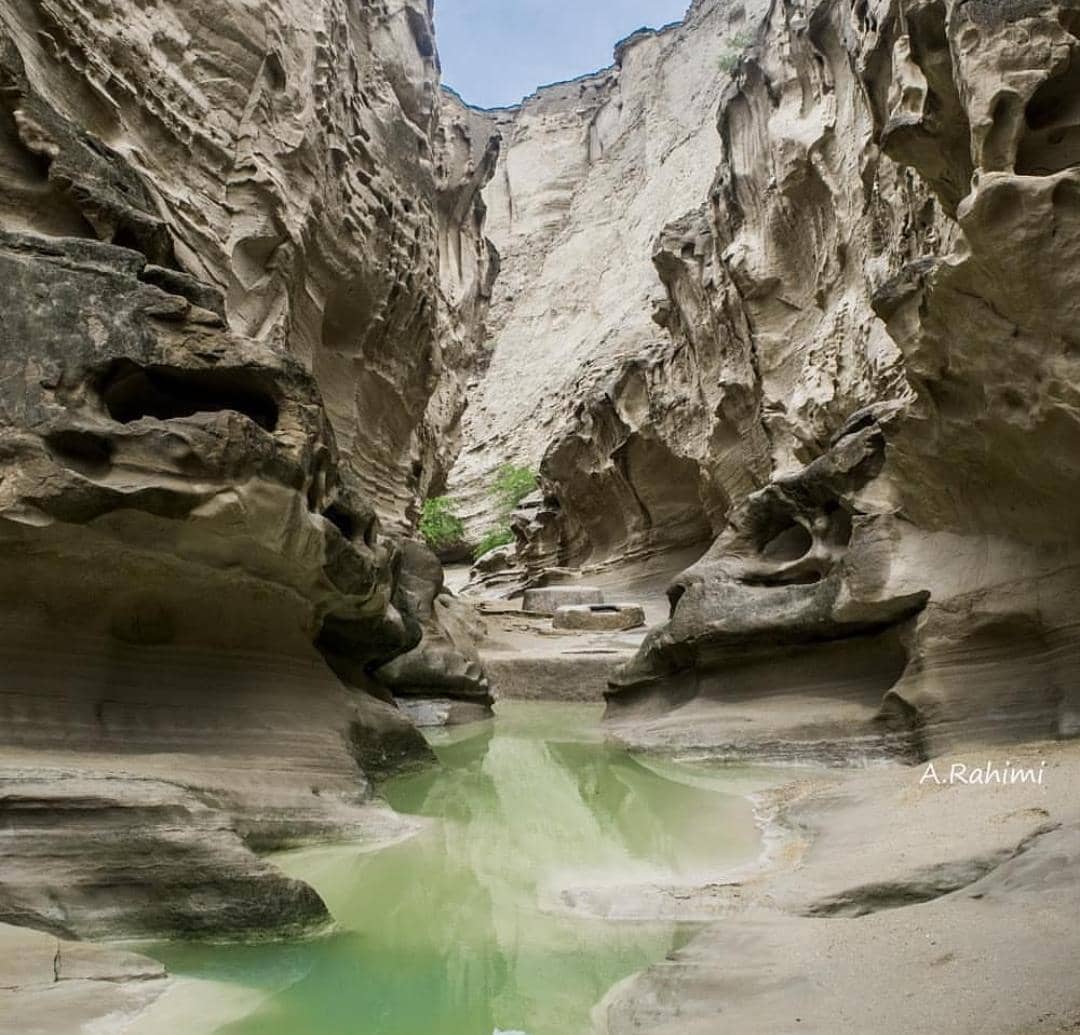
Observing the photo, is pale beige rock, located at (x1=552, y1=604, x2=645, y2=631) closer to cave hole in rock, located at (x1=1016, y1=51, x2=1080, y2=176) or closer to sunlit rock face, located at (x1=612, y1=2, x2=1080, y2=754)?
sunlit rock face, located at (x1=612, y1=2, x2=1080, y2=754)

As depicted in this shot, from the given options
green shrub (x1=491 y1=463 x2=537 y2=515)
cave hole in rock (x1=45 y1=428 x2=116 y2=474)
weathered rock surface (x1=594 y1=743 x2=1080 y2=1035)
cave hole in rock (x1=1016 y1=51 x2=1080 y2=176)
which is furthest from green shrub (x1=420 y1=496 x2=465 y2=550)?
weathered rock surface (x1=594 y1=743 x2=1080 y2=1035)

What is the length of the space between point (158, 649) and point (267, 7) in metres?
10.5

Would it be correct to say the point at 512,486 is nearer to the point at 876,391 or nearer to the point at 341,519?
the point at 876,391

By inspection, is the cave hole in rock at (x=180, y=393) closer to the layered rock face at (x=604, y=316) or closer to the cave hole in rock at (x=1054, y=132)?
the cave hole in rock at (x=1054, y=132)

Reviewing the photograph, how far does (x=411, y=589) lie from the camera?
43.0ft

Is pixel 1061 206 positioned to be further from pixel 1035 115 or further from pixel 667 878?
pixel 667 878

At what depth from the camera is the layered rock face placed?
23.7 meters

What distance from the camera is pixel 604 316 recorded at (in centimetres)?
4388

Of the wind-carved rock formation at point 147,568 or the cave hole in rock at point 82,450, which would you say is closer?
the wind-carved rock formation at point 147,568

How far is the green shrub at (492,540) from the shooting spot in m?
37.9

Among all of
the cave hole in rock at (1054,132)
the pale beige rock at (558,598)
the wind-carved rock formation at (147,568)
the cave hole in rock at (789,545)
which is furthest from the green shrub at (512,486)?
the cave hole in rock at (1054,132)

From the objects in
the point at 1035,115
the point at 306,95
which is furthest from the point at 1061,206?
the point at 306,95

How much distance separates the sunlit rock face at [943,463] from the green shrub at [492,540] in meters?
25.8

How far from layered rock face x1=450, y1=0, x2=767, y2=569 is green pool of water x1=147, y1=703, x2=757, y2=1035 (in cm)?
1324
